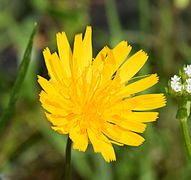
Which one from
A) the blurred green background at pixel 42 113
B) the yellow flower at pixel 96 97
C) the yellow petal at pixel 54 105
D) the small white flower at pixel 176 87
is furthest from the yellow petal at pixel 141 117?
the blurred green background at pixel 42 113

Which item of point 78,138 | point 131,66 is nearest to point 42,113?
point 131,66

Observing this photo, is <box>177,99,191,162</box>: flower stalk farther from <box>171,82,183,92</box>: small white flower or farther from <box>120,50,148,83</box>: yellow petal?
<box>120,50,148,83</box>: yellow petal

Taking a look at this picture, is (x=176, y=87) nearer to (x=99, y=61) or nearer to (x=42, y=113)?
(x=99, y=61)

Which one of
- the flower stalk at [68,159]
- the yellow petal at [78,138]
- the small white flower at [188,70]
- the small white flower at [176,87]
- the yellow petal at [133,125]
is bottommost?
the flower stalk at [68,159]

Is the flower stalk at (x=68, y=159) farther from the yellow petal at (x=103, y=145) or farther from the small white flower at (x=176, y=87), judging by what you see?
the small white flower at (x=176, y=87)

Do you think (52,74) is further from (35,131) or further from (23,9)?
(23,9)

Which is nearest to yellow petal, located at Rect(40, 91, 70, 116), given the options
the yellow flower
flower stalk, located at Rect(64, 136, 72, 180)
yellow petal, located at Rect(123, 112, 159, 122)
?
the yellow flower

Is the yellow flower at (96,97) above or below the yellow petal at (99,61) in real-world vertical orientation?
below

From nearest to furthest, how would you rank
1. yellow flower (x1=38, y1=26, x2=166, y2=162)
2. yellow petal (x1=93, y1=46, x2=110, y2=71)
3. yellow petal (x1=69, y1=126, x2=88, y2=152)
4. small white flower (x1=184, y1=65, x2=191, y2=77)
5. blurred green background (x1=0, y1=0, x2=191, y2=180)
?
1. yellow petal (x1=69, y1=126, x2=88, y2=152)
2. yellow flower (x1=38, y1=26, x2=166, y2=162)
3. small white flower (x1=184, y1=65, x2=191, y2=77)
4. yellow petal (x1=93, y1=46, x2=110, y2=71)
5. blurred green background (x1=0, y1=0, x2=191, y2=180)
